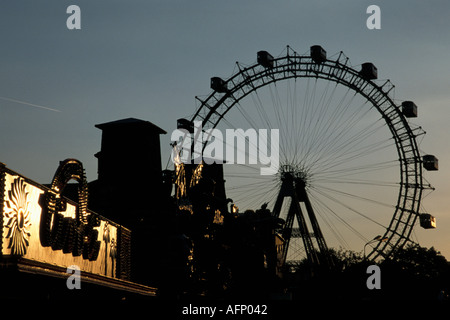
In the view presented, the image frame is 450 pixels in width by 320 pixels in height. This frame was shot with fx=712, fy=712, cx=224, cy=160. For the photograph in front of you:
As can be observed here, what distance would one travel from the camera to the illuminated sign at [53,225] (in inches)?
592

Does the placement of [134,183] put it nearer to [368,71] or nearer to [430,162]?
[368,71]

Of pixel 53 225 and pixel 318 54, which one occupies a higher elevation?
pixel 318 54

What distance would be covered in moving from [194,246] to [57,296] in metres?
18.4

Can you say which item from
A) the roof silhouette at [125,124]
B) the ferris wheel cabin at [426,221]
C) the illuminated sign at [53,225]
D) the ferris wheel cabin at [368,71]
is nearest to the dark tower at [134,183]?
the roof silhouette at [125,124]

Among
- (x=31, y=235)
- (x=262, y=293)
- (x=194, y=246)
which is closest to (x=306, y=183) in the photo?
(x=262, y=293)

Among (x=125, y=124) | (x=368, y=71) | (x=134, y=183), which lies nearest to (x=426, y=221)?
→ (x=368, y=71)

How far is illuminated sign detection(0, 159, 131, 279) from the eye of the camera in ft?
49.3

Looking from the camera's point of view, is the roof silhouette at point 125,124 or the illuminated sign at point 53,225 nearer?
the illuminated sign at point 53,225

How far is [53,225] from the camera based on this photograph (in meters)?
17.9

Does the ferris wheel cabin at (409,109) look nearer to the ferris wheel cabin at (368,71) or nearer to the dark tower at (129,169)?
the ferris wheel cabin at (368,71)

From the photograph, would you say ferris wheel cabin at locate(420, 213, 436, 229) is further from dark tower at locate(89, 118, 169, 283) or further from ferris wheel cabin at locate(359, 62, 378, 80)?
dark tower at locate(89, 118, 169, 283)

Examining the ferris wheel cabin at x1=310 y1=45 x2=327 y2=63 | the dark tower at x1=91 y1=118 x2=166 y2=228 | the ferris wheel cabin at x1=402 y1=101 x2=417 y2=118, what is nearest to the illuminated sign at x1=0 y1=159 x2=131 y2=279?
the dark tower at x1=91 y1=118 x2=166 y2=228
